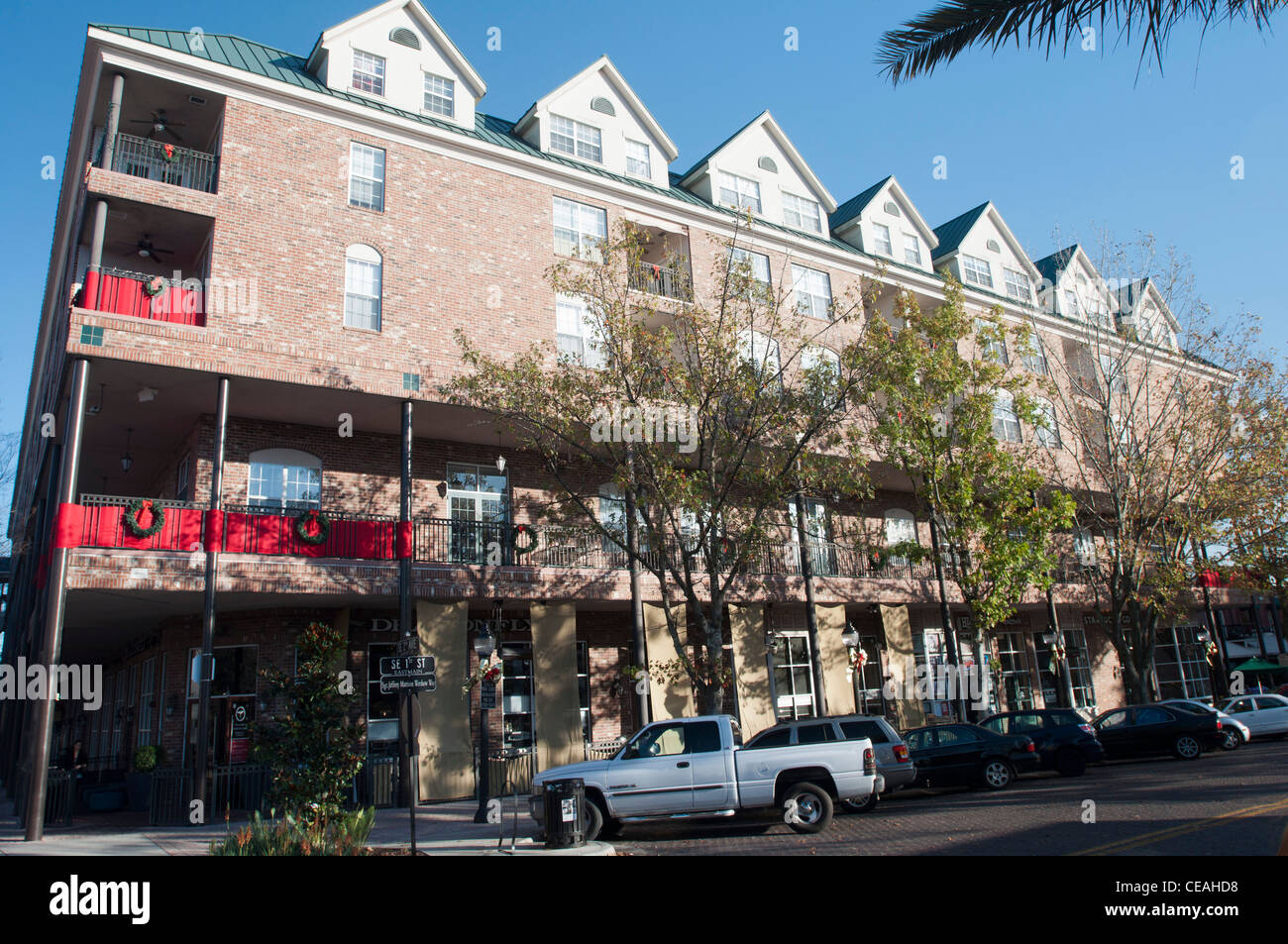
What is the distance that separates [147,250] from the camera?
1977cm

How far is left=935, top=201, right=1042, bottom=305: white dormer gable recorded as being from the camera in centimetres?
3409

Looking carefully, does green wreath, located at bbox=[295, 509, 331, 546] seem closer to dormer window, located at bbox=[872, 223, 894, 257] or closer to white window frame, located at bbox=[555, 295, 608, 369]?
white window frame, located at bbox=[555, 295, 608, 369]

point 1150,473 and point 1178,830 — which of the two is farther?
point 1150,473

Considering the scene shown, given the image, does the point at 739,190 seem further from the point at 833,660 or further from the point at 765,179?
the point at 833,660

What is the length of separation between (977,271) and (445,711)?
88.0ft

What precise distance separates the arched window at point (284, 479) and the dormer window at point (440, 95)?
374 inches

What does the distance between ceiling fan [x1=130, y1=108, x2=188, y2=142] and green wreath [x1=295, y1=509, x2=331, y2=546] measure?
9.42 metres

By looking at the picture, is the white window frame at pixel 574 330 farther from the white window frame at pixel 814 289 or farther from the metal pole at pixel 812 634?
the white window frame at pixel 814 289

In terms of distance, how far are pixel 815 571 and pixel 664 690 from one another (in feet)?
21.3

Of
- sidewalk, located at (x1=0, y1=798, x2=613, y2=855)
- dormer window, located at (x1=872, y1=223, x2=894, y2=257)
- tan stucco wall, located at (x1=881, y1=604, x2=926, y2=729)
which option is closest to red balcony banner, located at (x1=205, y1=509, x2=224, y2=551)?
sidewalk, located at (x1=0, y1=798, x2=613, y2=855)

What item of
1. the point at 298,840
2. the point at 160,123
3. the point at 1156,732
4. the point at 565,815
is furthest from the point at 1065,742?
the point at 160,123

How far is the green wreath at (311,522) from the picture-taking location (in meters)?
17.6

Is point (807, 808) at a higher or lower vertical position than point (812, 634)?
lower

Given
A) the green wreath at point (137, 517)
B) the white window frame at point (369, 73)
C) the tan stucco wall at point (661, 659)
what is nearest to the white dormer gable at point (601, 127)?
the white window frame at point (369, 73)
